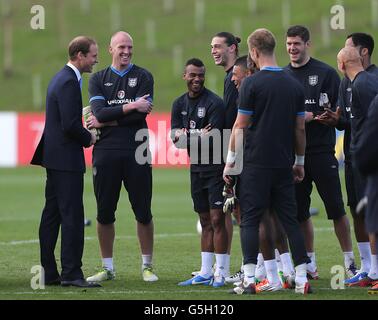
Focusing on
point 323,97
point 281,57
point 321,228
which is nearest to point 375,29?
point 281,57

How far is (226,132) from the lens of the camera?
1188 cm

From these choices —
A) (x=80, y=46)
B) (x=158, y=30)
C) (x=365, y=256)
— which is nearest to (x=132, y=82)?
(x=80, y=46)

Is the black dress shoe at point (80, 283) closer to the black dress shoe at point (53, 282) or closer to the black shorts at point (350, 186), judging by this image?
the black dress shoe at point (53, 282)

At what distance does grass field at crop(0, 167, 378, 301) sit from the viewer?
1078cm

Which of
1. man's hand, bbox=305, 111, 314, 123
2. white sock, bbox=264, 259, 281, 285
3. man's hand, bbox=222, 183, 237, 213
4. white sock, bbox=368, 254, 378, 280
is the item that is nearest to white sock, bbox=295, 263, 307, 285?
white sock, bbox=264, 259, 281, 285

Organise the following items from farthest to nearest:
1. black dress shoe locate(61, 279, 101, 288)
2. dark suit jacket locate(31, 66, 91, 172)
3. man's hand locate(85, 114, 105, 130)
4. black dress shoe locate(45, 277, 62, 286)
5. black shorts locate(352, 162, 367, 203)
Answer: man's hand locate(85, 114, 105, 130) < black dress shoe locate(45, 277, 62, 286) < dark suit jacket locate(31, 66, 91, 172) < black dress shoe locate(61, 279, 101, 288) < black shorts locate(352, 162, 367, 203)

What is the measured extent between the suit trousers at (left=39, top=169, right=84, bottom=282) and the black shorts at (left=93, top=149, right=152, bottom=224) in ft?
1.92

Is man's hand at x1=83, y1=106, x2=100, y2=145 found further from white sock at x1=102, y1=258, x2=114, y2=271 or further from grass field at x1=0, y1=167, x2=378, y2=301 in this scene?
grass field at x1=0, y1=167, x2=378, y2=301

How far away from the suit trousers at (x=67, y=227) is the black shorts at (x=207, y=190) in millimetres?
1306

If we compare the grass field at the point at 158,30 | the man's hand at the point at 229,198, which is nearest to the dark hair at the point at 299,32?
the man's hand at the point at 229,198

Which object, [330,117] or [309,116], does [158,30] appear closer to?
[309,116]

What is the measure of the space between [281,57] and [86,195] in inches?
931
